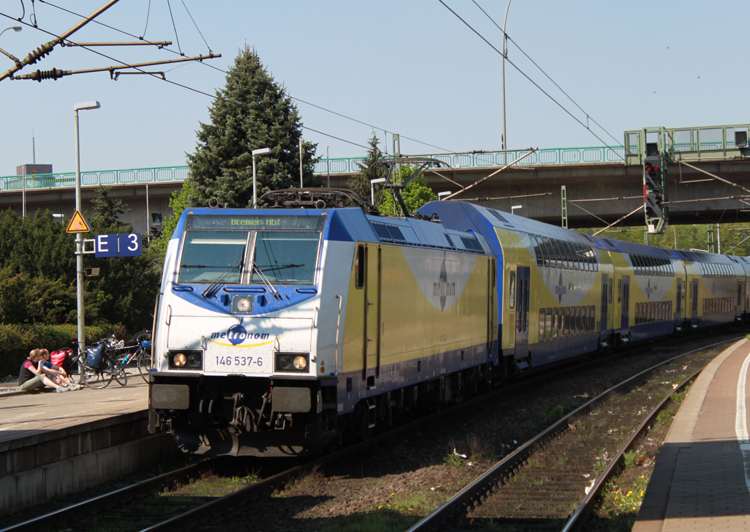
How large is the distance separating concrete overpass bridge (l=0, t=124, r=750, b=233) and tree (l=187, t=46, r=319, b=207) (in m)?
3.27

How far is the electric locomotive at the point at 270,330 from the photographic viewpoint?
9609mm

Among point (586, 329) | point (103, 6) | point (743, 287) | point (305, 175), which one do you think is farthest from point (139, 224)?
point (103, 6)

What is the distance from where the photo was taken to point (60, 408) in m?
13.0

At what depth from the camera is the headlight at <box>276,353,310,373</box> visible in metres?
9.51

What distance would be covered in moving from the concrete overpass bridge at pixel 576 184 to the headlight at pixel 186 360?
23.9m

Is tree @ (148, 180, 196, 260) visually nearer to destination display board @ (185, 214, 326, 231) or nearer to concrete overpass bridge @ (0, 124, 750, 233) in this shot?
concrete overpass bridge @ (0, 124, 750, 233)

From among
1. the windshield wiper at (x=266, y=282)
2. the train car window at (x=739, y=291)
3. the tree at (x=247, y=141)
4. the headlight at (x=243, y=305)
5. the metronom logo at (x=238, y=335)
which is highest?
the tree at (x=247, y=141)

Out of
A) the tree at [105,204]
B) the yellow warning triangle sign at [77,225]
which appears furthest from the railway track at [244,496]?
the tree at [105,204]

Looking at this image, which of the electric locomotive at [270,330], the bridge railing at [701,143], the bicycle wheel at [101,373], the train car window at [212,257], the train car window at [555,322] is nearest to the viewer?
the electric locomotive at [270,330]

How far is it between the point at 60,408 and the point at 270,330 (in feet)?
16.9

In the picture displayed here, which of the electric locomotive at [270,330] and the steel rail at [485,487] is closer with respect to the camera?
the steel rail at [485,487]

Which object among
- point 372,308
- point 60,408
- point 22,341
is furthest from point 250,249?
point 22,341

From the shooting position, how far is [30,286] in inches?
1203

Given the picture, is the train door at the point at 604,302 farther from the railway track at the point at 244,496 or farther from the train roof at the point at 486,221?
the railway track at the point at 244,496
